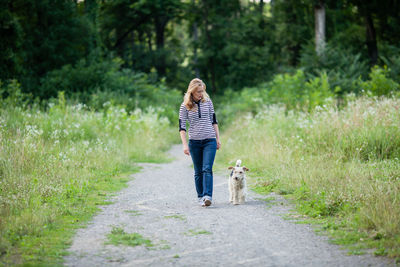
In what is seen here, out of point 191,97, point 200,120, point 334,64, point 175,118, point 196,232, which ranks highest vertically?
point 334,64

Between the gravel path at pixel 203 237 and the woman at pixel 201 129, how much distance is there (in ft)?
1.83

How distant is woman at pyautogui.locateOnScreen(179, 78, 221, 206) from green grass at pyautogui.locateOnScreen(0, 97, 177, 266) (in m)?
1.91

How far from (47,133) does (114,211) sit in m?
6.28

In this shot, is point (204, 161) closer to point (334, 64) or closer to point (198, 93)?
point (198, 93)

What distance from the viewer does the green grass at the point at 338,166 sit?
5684 millimetres

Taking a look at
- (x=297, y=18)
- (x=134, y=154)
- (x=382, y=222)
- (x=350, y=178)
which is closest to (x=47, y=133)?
(x=134, y=154)

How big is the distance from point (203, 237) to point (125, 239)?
1003mm

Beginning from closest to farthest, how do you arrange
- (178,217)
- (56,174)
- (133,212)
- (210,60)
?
(178,217) < (133,212) < (56,174) < (210,60)

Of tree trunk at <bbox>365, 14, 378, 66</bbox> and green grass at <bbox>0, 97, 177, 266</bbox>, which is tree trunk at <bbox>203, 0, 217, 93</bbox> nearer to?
tree trunk at <bbox>365, 14, 378, 66</bbox>

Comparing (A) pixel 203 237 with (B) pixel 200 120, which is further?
(B) pixel 200 120

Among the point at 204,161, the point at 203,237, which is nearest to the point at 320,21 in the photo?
the point at 204,161

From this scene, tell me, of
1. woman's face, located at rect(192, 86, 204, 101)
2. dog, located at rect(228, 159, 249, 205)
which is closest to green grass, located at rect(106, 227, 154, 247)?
dog, located at rect(228, 159, 249, 205)

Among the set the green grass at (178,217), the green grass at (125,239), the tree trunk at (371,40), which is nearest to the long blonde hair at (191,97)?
the green grass at (178,217)

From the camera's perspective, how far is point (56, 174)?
9109 mm
